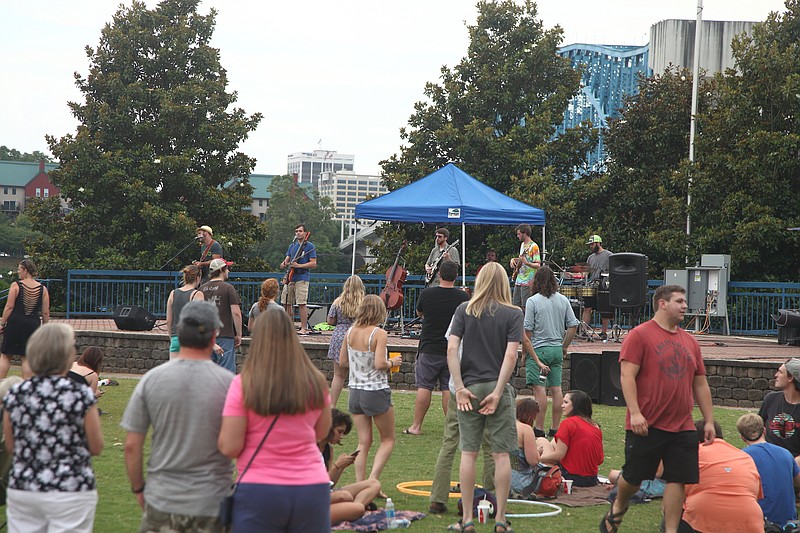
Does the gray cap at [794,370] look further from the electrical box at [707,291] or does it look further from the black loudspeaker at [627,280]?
the electrical box at [707,291]

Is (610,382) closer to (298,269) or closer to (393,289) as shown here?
(393,289)

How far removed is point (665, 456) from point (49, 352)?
399 cm

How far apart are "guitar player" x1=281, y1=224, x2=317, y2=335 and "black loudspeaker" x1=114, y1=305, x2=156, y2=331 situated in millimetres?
2467

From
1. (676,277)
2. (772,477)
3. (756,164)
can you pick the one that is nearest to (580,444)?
(772,477)

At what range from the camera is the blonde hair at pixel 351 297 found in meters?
9.33

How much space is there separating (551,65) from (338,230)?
3949 inches

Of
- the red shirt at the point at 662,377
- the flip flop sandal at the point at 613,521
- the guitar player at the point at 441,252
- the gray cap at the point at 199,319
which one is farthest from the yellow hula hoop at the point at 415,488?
the guitar player at the point at 441,252

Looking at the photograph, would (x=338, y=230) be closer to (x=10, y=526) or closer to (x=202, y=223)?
(x=202, y=223)

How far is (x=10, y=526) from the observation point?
14.6 ft

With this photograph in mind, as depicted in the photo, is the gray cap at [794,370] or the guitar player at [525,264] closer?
the gray cap at [794,370]

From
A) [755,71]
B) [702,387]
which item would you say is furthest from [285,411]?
[755,71]

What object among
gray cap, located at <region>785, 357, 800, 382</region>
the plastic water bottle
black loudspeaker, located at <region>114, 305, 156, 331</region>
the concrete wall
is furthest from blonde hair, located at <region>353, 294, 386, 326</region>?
the concrete wall

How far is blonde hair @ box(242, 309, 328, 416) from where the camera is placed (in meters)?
4.10

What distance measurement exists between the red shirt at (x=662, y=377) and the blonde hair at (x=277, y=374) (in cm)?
288
